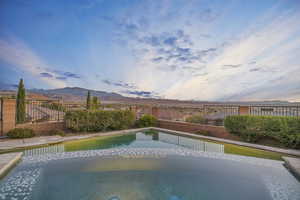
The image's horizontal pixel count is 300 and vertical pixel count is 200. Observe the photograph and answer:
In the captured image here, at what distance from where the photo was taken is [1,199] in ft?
9.26

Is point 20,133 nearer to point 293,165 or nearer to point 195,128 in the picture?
point 195,128

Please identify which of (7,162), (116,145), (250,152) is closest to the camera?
(7,162)

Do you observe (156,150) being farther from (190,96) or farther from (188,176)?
(190,96)

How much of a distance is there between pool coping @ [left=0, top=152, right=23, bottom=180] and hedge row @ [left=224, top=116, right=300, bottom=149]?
7600mm

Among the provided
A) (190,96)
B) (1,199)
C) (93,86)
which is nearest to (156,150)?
(1,199)

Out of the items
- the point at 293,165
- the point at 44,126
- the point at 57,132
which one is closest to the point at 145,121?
the point at 57,132

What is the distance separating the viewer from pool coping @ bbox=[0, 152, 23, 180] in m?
3.62

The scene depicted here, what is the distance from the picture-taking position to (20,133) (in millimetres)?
6664

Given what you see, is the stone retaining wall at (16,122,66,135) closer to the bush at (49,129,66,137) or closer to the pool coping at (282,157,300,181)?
the bush at (49,129,66,137)

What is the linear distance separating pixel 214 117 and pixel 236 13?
4996 mm

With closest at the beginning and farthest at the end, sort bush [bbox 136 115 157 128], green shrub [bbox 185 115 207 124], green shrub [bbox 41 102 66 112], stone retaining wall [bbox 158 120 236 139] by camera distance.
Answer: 1. stone retaining wall [bbox 158 120 236 139]
2. green shrub [bbox 185 115 207 124]
3. green shrub [bbox 41 102 66 112]
4. bush [bbox 136 115 157 128]

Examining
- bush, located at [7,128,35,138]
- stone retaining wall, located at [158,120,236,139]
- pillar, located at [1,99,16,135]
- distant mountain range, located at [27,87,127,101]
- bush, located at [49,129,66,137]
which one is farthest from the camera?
distant mountain range, located at [27,87,127,101]

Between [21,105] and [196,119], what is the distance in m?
9.01

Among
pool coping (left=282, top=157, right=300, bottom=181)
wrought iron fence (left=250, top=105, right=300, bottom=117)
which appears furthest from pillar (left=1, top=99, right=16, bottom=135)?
wrought iron fence (left=250, top=105, right=300, bottom=117)
